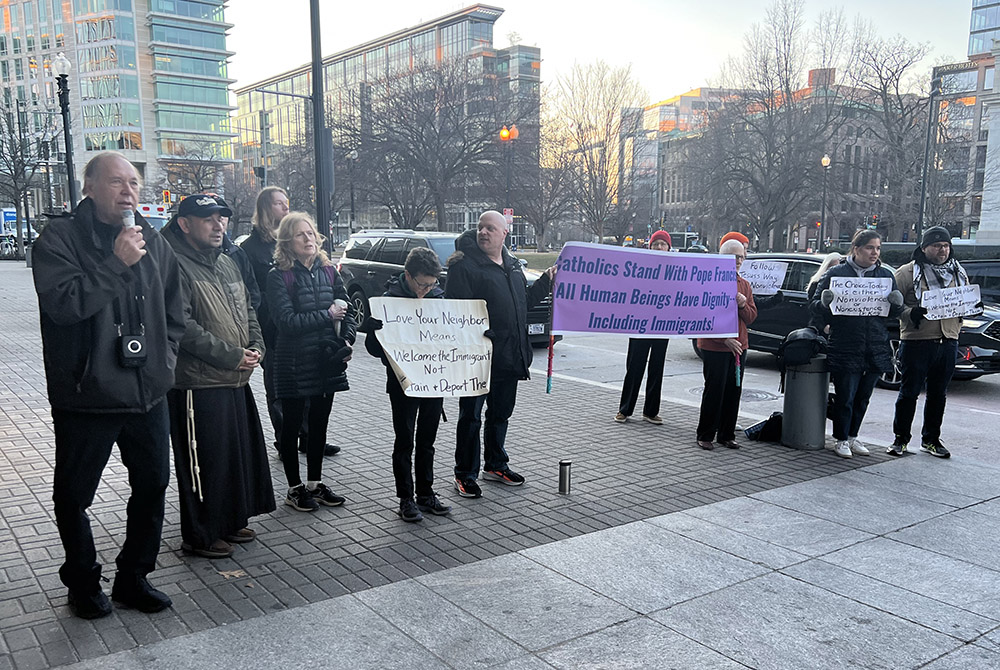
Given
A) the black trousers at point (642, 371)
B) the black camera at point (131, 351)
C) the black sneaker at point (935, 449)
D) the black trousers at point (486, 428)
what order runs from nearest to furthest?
1. the black camera at point (131, 351)
2. the black trousers at point (486, 428)
3. the black sneaker at point (935, 449)
4. the black trousers at point (642, 371)

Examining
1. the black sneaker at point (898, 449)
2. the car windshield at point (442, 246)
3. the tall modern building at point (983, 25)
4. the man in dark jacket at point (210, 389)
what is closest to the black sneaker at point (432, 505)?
the man in dark jacket at point (210, 389)

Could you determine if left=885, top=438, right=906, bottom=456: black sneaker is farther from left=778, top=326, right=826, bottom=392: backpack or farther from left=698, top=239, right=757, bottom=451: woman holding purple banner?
left=698, top=239, right=757, bottom=451: woman holding purple banner

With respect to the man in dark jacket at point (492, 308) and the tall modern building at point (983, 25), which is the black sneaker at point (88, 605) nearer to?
the man in dark jacket at point (492, 308)

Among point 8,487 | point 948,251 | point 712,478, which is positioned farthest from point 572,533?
point 948,251

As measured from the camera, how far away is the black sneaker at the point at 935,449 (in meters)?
6.78

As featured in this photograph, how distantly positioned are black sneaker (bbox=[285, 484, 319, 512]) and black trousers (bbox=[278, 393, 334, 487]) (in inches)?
2.4

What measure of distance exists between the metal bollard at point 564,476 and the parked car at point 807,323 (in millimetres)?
5675

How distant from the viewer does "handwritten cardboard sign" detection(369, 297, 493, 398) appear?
4.91 meters

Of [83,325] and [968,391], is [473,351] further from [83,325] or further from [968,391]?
[968,391]

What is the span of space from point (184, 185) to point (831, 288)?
76.9 m

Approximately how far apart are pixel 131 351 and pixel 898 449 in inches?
246

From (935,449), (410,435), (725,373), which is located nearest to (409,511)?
(410,435)

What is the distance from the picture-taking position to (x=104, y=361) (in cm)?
332

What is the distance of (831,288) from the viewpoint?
21.5ft
